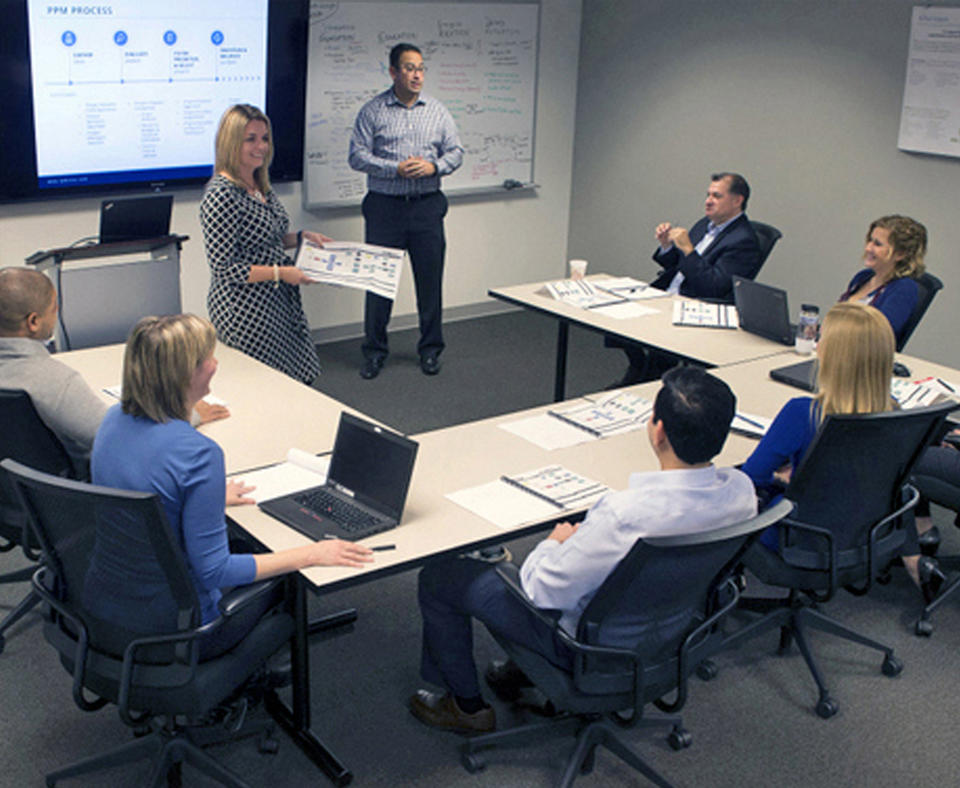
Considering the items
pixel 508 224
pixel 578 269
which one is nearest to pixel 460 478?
pixel 578 269

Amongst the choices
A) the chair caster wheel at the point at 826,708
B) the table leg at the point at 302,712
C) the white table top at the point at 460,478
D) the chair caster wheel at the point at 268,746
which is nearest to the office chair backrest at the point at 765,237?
the white table top at the point at 460,478

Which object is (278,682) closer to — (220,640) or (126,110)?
(220,640)

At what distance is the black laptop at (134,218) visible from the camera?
4.02 metres

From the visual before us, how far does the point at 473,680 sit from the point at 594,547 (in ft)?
2.51

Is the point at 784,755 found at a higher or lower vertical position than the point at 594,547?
lower

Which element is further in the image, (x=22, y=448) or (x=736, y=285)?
(x=736, y=285)

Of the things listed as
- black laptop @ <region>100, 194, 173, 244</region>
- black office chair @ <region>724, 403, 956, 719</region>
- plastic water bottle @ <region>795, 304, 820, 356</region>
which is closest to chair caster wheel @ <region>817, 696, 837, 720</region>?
black office chair @ <region>724, 403, 956, 719</region>

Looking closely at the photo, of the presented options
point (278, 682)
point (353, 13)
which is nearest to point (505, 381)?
point (353, 13)

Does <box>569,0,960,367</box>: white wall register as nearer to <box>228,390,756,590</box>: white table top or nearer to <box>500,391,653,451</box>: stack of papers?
<box>228,390,756,590</box>: white table top

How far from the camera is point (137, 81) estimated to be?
534cm

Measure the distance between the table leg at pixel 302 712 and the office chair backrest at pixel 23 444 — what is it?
0.81 m

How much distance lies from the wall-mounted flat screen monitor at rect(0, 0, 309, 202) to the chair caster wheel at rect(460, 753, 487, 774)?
147 inches

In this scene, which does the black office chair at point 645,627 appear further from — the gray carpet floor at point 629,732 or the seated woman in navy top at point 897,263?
the seated woman in navy top at point 897,263

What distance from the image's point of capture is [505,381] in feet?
19.8
